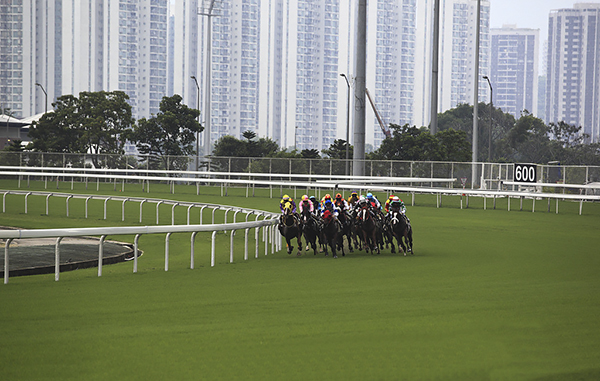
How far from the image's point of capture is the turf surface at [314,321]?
15.4 feet

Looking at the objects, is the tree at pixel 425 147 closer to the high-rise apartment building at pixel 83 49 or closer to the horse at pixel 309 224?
the horse at pixel 309 224

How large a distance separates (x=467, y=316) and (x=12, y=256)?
747cm

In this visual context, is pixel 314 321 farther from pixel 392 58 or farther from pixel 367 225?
pixel 392 58

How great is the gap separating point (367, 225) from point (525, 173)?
15.2m

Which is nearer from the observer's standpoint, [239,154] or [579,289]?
[579,289]

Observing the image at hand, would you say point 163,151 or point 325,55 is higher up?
point 325,55

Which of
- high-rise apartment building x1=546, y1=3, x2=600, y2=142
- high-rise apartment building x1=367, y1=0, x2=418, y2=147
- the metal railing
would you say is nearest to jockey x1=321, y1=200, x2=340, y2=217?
the metal railing

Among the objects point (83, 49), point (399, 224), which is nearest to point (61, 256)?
point (399, 224)

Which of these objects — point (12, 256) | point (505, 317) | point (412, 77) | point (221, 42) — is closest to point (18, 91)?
point (221, 42)

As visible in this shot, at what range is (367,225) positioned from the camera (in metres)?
11.7

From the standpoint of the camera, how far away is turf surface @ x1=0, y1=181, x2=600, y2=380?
4.69m

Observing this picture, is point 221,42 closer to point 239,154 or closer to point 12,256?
point 239,154

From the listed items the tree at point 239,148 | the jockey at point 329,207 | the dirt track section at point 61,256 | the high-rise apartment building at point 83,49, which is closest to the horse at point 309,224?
the jockey at point 329,207

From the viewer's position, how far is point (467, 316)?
255 inches
